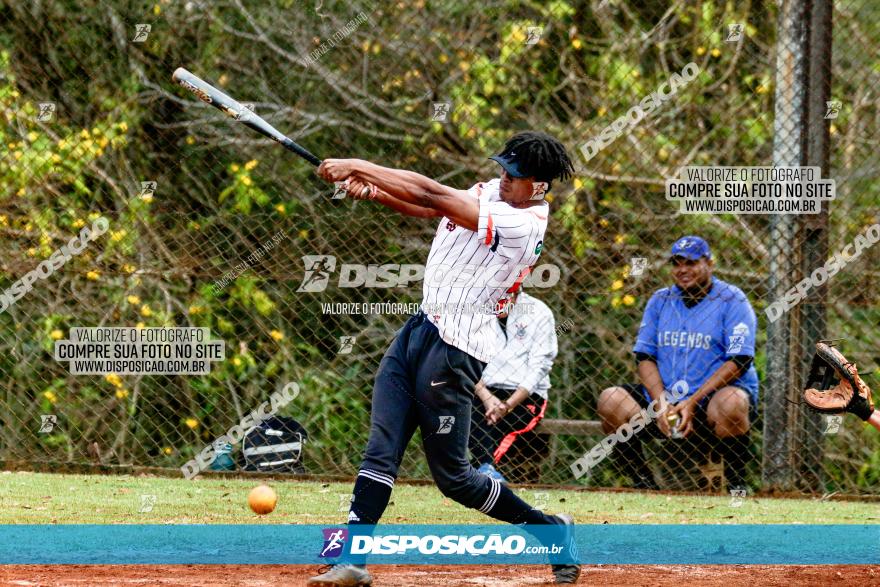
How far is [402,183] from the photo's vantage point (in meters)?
4.20

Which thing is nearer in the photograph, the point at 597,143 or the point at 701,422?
the point at 701,422

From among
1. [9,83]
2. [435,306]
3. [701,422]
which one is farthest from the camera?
[9,83]

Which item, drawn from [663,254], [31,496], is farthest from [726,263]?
[31,496]

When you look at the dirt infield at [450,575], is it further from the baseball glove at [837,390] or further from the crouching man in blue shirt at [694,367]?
the crouching man in blue shirt at [694,367]

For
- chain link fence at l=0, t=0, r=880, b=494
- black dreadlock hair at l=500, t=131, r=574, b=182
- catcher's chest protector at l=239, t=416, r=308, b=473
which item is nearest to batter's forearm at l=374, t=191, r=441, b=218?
black dreadlock hair at l=500, t=131, r=574, b=182

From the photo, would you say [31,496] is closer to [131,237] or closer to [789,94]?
[131,237]

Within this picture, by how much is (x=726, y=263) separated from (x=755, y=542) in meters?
2.98

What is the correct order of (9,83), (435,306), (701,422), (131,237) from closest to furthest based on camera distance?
(435,306) < (701,422) < (131,237) < (9,83)

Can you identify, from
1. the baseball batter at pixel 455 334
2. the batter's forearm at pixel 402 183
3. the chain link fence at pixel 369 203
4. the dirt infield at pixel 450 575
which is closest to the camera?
the batter's forearm at pixel 402 183

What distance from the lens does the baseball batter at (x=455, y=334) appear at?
4336mm

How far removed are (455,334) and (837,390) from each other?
1.69 metres

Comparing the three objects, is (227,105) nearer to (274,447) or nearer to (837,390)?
(837,390)

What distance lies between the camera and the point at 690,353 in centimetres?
748

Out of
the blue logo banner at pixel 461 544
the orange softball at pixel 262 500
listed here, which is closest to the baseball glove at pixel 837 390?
the blue logo banner at pixel 461 544
